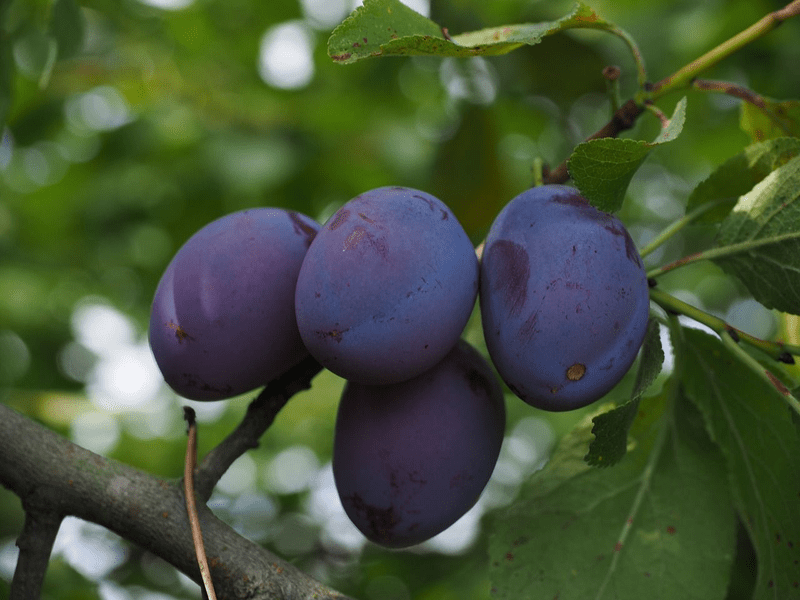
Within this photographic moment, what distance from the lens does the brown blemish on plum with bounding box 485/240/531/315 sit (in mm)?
812

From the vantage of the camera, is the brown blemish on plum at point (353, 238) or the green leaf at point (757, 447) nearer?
the brown blemish on plum at point (353, 238)

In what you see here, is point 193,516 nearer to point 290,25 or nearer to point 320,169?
point 320,169

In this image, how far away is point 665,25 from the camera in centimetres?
206

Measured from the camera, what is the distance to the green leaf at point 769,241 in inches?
34.4

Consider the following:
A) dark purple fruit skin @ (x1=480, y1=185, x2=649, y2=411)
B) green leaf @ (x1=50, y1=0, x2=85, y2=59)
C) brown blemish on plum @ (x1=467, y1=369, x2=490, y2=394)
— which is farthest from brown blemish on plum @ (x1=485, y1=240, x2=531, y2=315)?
green leaf @ (x1=50, y1=0, x2=85, y2=59)

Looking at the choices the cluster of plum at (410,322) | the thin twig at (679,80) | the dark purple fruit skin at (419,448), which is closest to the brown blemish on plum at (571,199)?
the cluster of plum at (410,322)

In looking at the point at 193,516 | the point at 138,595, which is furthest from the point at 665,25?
the point at 138,595

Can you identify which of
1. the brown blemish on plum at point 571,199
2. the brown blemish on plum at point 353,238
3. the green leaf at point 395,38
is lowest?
the brown blemish on plum at point 571,199

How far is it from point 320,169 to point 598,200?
1553 millimetres

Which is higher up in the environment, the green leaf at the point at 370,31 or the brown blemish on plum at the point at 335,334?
the green leaf at the point at 370,31

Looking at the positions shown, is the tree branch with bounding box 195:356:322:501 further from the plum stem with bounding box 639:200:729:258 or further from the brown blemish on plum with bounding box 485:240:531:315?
the plum stem with bounding box 639:200:729:258

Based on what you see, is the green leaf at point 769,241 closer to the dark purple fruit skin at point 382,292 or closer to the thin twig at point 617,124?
the thin twig at point 617,124

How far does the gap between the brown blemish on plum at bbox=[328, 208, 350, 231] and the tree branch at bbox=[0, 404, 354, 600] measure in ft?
1.16

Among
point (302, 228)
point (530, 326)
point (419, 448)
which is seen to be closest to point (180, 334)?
point (302, 228)
